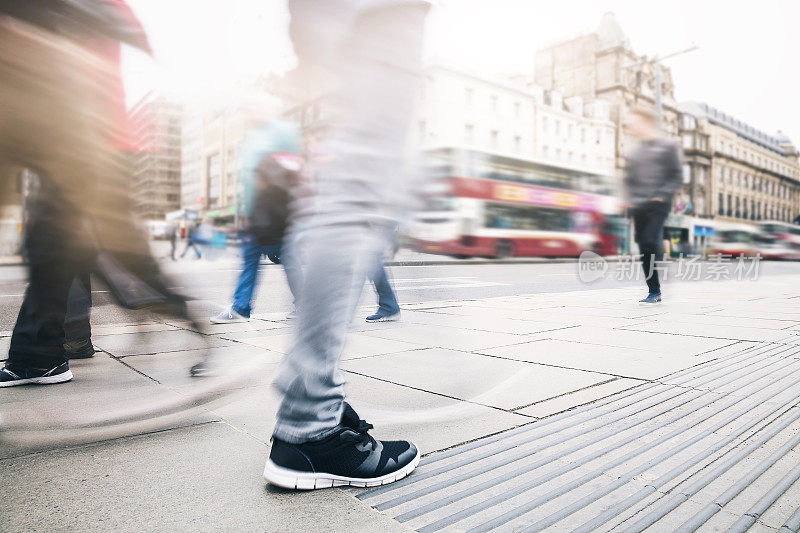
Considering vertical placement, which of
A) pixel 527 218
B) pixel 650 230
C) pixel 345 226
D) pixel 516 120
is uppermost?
pixel 516 120

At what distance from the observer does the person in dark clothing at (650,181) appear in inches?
227

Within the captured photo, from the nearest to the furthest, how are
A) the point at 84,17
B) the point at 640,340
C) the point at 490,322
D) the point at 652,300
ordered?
the point at 84,17 → the point at 640,340 → the point at 490,322 → the point at 652,300

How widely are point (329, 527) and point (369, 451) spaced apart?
25 cm

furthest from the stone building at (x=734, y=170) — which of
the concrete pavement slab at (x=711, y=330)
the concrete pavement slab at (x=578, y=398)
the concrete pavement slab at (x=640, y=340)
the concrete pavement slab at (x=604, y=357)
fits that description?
the concrete pavement slab at (x=578, y=398)

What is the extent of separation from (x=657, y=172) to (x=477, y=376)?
4.09 m

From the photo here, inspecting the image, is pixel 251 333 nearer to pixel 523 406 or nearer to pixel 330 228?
pixel 523 406

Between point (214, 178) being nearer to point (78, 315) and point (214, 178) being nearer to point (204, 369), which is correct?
point (78, 315)

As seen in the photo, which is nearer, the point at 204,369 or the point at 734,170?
the point at 204,369

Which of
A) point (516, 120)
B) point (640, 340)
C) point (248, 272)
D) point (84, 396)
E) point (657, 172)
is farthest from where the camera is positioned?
point (516, 120)

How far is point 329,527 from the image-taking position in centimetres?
122

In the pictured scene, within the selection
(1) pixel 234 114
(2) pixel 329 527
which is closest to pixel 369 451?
(2) pixel 329 527

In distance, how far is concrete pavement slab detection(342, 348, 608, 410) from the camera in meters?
2.29

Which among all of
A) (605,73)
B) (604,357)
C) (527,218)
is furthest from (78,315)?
(605,73)

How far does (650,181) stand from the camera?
5.79 metres
